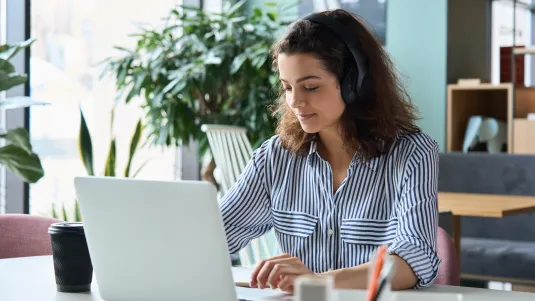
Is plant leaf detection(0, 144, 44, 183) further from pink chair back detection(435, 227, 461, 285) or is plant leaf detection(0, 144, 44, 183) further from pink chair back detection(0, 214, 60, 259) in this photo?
pink chair back detection(435, 227, 461, 285)

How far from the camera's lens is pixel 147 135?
455 centimetres

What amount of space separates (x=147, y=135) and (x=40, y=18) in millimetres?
842

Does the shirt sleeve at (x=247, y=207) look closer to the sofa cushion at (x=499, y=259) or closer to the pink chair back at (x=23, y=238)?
the pink chair back at (x=23, y=238)

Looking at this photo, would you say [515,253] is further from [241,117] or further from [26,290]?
[26,290]

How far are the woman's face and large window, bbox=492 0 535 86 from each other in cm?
372

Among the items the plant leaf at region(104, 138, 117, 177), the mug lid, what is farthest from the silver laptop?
the plant leaf at region(104, 138, 117, 177)

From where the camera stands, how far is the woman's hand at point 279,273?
1.43m

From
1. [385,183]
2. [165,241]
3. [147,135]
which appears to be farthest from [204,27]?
[165,241]

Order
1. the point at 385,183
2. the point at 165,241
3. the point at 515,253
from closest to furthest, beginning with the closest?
the point at 165,241, the point at 385,183, the point at 515,253

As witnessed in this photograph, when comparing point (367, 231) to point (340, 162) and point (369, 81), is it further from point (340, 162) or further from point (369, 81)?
point (369, 81)

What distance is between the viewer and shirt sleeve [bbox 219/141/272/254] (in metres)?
1.93

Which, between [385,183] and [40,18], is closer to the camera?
[385,183]

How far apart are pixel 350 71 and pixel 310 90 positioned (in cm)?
10

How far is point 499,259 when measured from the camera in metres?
3.93
